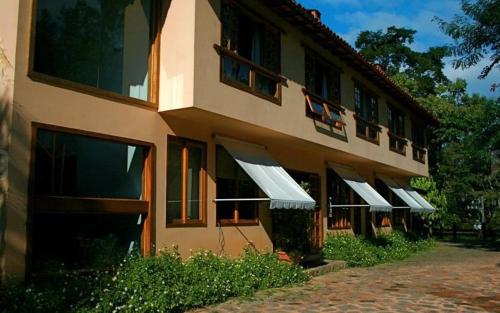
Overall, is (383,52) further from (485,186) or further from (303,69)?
(303,69)

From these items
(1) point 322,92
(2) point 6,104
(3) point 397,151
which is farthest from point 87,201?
(3) point 397,151

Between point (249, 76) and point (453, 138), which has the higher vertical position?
point (453, 138)

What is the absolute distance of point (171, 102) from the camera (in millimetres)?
10383

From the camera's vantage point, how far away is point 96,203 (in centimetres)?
902

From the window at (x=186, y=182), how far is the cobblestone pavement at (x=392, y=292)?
2205 mm

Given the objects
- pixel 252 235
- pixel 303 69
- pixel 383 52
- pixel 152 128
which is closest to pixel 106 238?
pixel 152 128

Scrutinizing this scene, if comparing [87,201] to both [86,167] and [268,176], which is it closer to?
[86,167]

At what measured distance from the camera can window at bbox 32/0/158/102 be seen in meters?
8.75

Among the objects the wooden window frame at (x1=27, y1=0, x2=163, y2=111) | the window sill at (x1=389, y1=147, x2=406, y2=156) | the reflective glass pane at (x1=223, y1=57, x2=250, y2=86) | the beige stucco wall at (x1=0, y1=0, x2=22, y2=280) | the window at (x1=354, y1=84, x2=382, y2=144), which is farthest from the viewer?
the window sill at (x1=389, y1=147, x2=406, y2=156)

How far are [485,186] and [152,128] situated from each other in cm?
2713

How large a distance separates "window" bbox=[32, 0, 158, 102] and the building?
2 cm

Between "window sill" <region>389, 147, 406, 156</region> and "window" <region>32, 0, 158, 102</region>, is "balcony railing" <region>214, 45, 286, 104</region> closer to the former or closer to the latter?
"window" <region>32, 0, 158, 102</region>

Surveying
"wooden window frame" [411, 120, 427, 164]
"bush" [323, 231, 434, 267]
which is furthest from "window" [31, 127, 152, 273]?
"wooden window frame" [411, 120, 427, 164]

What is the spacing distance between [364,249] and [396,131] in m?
7.62
